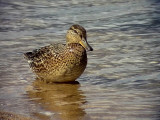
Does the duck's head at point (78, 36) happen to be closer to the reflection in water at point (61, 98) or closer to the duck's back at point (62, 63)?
the duck's back at point (62, 63)

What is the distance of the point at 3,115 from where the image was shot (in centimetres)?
686

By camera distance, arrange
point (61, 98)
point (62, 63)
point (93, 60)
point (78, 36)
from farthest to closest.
→ point (93, 60) → point (78, 36) → point (62, 63) → point (61, 98)

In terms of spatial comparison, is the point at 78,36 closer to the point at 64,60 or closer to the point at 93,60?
the point at 64,60

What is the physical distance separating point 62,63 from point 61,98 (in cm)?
82

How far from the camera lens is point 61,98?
806cm

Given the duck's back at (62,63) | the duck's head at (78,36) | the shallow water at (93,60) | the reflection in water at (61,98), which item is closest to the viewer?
the reflection in water at (61,98)

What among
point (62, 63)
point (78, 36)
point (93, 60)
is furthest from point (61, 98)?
point (93, 60)

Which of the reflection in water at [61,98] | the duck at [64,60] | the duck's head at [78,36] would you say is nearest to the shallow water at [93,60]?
the reflection in water at [61,98]

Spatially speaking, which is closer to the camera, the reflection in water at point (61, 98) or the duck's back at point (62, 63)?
the reflection in water at point (61, 98)

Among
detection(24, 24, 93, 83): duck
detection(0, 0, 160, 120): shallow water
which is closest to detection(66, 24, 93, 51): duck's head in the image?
detection(24, 24, 93, 83): duck

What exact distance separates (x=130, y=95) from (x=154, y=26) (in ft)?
17.7

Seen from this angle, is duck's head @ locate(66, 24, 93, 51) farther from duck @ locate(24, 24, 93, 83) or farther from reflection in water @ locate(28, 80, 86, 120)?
reflection in water @ locate(28, 80, 86, 120)

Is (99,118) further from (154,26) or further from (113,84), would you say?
(154,26)

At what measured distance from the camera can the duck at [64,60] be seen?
8.75m
